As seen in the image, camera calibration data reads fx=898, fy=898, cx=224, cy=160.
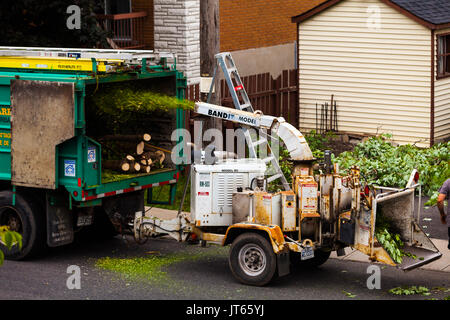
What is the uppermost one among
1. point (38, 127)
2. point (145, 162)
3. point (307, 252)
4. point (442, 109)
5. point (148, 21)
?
point (148, 21)

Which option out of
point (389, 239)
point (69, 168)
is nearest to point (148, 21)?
point (69, 168)

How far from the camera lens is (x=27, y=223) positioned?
12781 millimetres

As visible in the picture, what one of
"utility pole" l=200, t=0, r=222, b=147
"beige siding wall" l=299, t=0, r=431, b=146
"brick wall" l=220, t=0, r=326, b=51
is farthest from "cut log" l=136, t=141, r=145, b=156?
"brick wall" l=220, t=0, r=326, b=51

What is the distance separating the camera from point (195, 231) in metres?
12.2

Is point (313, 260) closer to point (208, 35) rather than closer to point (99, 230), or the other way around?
point (99, 230)

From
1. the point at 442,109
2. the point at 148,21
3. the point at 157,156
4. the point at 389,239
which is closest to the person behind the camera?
the point at 389,239

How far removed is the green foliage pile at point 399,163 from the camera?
16469mm

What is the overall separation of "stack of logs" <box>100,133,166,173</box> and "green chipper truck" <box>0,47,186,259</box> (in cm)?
14

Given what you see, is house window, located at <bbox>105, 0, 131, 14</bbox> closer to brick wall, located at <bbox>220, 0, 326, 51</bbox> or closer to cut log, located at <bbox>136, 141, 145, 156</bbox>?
brick wall, located at <bbox>220, 0, 326, 51</bbox>

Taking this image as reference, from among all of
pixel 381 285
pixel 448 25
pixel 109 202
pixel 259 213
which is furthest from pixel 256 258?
pixel 448 25

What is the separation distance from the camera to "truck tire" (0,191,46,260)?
41.9 feet

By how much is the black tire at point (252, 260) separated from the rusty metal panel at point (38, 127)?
8.83 feet

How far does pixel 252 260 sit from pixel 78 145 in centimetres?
281

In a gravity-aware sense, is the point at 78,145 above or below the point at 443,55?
below
